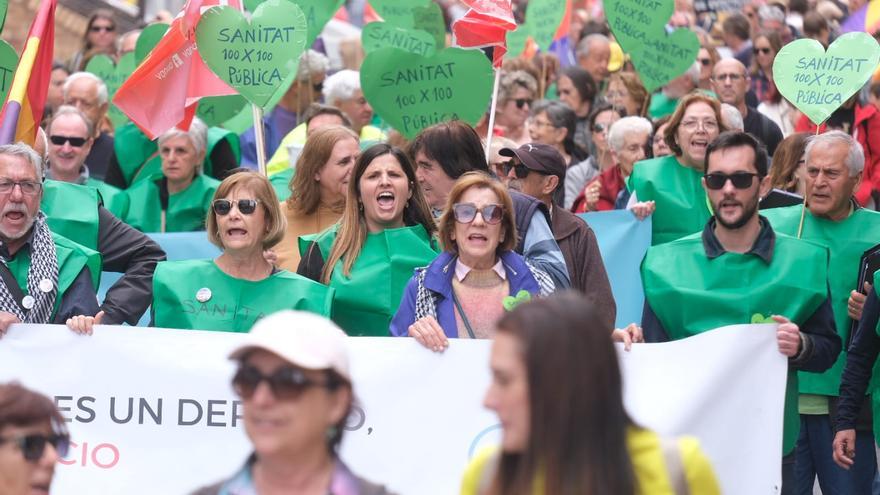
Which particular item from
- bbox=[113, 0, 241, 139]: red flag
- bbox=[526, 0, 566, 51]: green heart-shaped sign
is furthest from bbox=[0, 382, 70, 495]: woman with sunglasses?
bbox=[526, 0, 566, 51]: green heart-shaped sign

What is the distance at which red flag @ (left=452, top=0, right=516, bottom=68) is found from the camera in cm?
920

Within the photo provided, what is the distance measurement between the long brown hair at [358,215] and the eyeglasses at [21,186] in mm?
1272

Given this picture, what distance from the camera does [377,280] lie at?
713 cm

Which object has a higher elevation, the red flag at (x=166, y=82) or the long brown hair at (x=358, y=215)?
the red flag at (x=166, y=82)

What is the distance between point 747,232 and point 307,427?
3.29 metres

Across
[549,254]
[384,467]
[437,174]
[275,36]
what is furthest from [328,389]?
[275,36]

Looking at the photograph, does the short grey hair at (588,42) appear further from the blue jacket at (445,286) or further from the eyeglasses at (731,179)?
the blue jacket at (445,286)

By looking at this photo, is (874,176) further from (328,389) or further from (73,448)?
(328,389)

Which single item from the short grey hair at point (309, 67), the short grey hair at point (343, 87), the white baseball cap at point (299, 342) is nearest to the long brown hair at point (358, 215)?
the white baseball cap at point (299, 342)

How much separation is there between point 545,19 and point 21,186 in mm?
6547

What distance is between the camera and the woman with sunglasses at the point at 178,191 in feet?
31.7

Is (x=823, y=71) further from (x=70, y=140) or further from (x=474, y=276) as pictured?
(x=70, y=140)

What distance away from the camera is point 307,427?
3.83 m

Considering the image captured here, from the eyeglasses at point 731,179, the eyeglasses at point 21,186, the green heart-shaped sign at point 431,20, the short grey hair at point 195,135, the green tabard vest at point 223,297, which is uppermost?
the green heart-shaped sign at point 431,20
